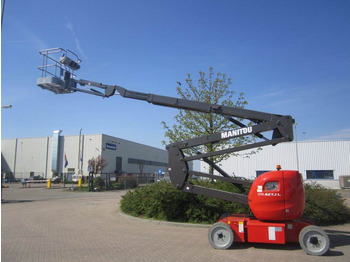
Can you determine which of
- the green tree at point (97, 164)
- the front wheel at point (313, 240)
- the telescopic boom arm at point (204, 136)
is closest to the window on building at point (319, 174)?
the green tree at point (97, 164)

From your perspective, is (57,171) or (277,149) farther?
(57,171)

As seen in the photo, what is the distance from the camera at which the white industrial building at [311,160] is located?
139 ft

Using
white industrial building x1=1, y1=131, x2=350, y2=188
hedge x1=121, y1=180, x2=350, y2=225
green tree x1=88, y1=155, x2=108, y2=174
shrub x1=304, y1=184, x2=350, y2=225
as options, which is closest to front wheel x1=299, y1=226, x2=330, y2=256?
hedge x1=121, y1=180, x2=350, y2=225

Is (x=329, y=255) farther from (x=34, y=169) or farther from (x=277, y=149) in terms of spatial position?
(x=34, y=169)

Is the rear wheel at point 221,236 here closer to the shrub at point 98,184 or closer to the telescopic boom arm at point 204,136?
the telescopic boom arm at point 204,136

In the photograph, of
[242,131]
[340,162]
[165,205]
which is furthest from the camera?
[340,162]

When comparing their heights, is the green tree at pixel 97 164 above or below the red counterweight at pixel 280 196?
above

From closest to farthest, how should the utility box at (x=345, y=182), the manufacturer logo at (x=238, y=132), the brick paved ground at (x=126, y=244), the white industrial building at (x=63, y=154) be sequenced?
the brick paved ground at (x=126, y=244), the manufacturer logo at (x=238, y=132), the utility box at (x=345, y=182), the white industrial building at (x=63, y=154)

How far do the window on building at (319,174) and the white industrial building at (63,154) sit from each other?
3476 cm

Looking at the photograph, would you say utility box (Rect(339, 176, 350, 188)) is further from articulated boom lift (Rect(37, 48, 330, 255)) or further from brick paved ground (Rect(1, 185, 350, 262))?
articulated boom lift (Rect(37, 48, 330, 255))

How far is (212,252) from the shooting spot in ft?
24.3

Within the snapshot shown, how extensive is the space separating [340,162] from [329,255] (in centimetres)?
4041

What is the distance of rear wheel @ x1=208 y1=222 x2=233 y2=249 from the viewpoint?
7668 mm

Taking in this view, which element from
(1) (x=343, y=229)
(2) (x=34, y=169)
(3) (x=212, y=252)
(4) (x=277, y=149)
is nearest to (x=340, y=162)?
(4) (x=277, y=149)
